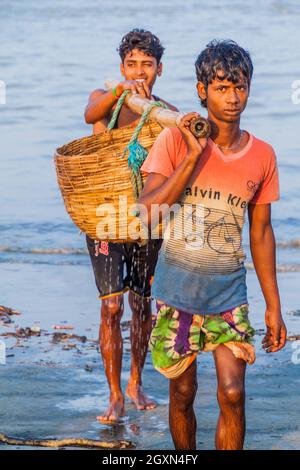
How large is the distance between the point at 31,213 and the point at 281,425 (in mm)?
6956

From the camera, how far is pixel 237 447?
436 cm

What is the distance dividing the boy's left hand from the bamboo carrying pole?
85 centimetres

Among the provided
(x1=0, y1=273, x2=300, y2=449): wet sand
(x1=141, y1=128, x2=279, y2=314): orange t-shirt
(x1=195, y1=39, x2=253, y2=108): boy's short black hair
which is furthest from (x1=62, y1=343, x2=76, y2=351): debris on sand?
(x1=195, y1=39, x2=253, y2=108): boy's short black hair

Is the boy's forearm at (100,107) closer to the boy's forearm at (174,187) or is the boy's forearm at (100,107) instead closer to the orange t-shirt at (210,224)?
the orange t-shirt at (210,224)

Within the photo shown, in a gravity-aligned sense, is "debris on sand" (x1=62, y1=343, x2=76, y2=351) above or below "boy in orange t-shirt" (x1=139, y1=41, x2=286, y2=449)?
below

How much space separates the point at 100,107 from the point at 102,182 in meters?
0.71

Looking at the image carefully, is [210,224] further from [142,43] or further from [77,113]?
[77,113]

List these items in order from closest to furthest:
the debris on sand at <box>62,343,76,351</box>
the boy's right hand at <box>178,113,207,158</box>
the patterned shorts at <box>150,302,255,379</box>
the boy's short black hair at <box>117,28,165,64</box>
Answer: the boy's right hand at <box>178,113,207,158</box>, the patterned shorts at <box>150,302,255,379</box>, the boy's short black hair at <box>117,28,165,64</box>, the debris on sand at <box>62,343,76,351</box>

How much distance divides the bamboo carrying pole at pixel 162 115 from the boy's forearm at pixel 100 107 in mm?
78

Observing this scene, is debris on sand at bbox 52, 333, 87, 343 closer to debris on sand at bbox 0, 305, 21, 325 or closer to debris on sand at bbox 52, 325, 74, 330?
debris on sand at bbox 52, 325, 74, 330

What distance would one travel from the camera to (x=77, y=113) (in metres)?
17.3

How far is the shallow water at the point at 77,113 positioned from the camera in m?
8.03

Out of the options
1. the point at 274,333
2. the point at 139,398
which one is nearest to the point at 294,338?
the point at 139,398

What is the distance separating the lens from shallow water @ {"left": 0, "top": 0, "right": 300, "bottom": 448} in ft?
26.3
